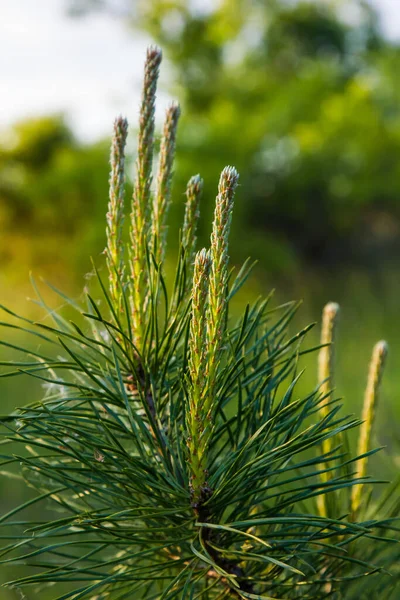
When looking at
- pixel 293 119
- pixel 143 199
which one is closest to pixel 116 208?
pixel 143 199

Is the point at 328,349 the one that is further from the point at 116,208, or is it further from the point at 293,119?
the point at 293,119

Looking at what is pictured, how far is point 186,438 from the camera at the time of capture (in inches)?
7.4

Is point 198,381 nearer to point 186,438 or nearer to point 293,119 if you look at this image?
point 186,438

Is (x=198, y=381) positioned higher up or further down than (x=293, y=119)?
further down

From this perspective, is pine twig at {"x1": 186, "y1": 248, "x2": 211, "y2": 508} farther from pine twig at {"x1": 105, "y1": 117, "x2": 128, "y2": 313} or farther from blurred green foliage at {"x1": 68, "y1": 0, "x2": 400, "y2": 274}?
blurred green foliage at {"x1": 68, "y1": 0, "x2": 400, "y2": 274}

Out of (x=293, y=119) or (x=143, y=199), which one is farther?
(x=293, y=119)

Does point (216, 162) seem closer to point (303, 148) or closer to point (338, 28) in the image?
point (303, 148)

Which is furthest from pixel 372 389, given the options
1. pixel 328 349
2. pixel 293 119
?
pixel 293 119

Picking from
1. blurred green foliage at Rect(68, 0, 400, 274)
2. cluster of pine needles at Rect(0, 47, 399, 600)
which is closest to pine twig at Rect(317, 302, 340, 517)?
cluster of pine needles at Rect(0, 47, 399, 600)

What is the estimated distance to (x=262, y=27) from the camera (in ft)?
11.9

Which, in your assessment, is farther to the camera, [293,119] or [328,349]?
[293,119]

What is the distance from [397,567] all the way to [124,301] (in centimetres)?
14

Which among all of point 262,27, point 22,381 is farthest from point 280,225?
point 22,381

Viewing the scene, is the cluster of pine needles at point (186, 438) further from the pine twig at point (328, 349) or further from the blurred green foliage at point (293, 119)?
the blurred green foliage at point (293, 119)
